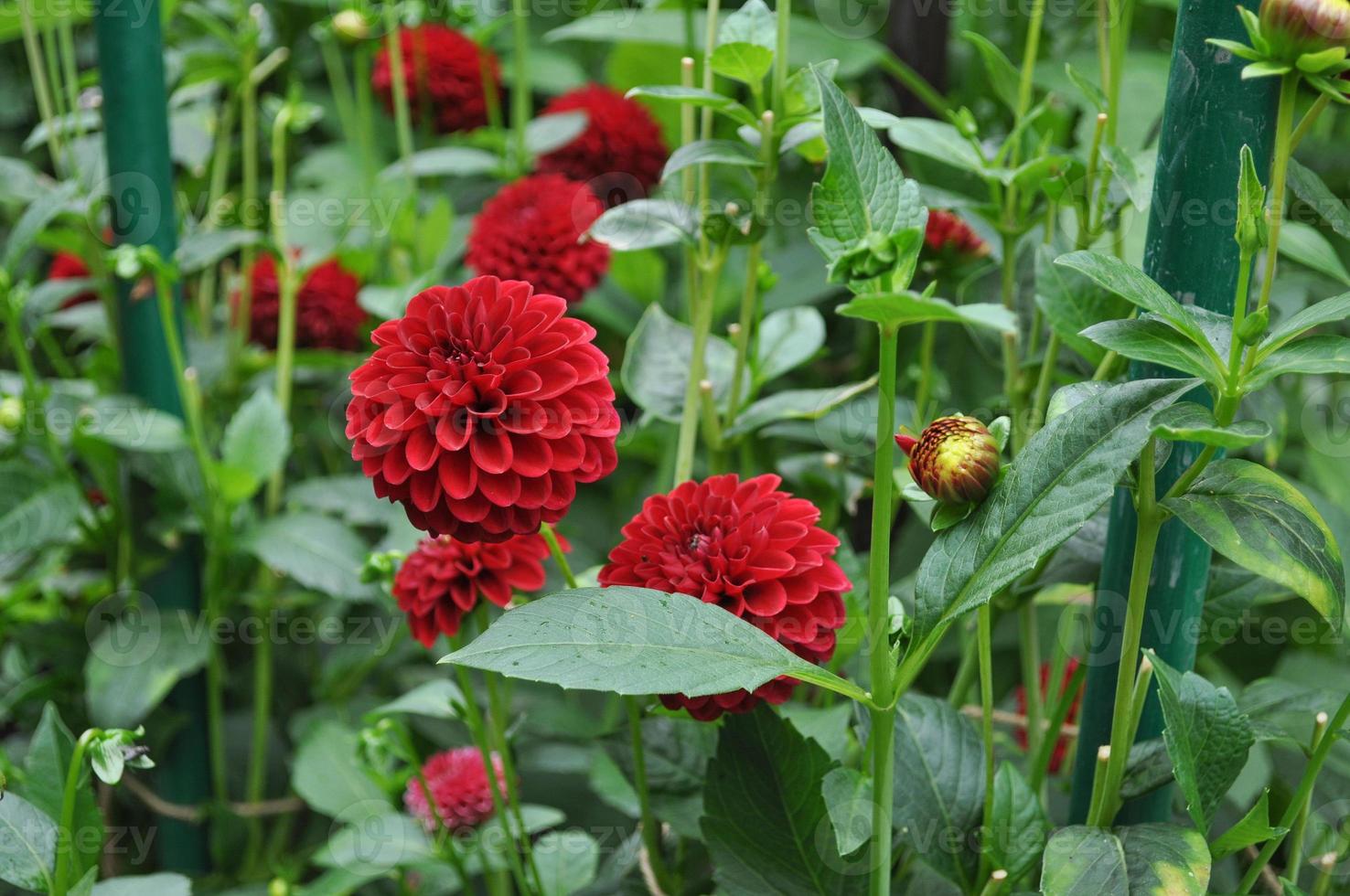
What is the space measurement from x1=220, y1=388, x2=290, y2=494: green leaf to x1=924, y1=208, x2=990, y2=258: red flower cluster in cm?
41

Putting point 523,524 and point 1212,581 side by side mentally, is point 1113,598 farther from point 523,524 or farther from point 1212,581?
point 523,524

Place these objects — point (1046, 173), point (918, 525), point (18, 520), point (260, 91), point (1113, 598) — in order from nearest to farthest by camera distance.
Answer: point (1113, 598) → point (1046, 173) → point (18, 520) → point (918, 525) → point (260, 91)

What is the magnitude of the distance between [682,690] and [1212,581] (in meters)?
0.30

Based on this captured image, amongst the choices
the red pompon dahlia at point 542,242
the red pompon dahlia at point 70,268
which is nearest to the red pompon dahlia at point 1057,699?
the red pompon dahlia at point 542,242

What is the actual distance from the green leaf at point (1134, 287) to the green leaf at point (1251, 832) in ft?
0.50

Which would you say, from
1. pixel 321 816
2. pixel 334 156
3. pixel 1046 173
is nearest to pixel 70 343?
pixel 334 156

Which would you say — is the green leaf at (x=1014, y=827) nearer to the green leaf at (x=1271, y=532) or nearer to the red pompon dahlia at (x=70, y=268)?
the green leaf at (x=1271, y=532)

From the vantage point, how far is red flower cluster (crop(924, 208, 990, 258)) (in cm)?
68

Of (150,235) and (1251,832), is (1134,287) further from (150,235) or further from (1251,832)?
(150,235)

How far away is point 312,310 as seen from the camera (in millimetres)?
913

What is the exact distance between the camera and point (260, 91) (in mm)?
1247

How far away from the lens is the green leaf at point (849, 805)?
0.42 metres

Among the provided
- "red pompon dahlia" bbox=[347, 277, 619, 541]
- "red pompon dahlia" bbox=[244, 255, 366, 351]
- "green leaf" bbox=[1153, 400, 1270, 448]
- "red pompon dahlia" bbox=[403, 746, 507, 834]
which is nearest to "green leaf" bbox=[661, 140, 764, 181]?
"red pompon dahlia" bbox=[347, 277, 619, 541]

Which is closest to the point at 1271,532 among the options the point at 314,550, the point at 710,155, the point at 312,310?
the point at 710,155
